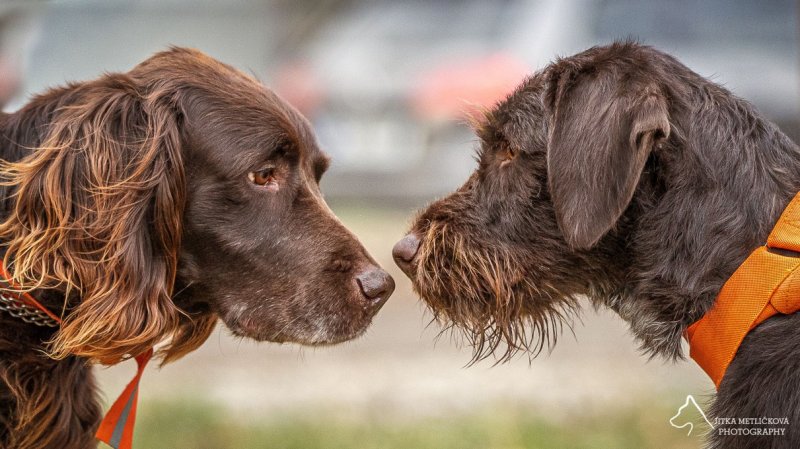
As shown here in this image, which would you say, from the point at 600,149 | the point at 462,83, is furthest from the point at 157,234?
the point at 462,83

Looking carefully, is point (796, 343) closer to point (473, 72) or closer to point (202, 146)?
point (202, 146)

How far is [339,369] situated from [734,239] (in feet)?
12.7

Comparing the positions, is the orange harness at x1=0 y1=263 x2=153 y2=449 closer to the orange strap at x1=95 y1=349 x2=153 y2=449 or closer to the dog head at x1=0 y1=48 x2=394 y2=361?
the orange strap at x1=95 y1=349 x2=153 y2=449

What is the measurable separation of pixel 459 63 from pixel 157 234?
25.3ft

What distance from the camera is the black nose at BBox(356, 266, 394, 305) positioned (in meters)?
3.94

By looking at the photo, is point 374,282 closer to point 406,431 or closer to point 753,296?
point 753,296

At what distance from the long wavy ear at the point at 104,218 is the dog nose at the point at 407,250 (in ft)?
2.56

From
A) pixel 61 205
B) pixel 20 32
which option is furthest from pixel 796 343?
pixel 20 32

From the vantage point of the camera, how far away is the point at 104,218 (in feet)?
11.6

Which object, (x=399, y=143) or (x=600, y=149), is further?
(x=399, y=143)

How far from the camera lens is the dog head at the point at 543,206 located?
3166mm

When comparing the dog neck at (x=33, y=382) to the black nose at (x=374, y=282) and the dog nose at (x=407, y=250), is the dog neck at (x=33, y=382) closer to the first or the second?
the black nose at (x=374, y=282)

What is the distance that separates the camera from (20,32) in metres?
12.2

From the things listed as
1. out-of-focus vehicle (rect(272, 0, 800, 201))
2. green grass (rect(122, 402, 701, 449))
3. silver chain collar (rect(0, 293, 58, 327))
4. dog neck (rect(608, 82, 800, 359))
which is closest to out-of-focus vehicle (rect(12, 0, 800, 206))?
out-of-focus vehicle (rect(272, 0, 800, 201))
